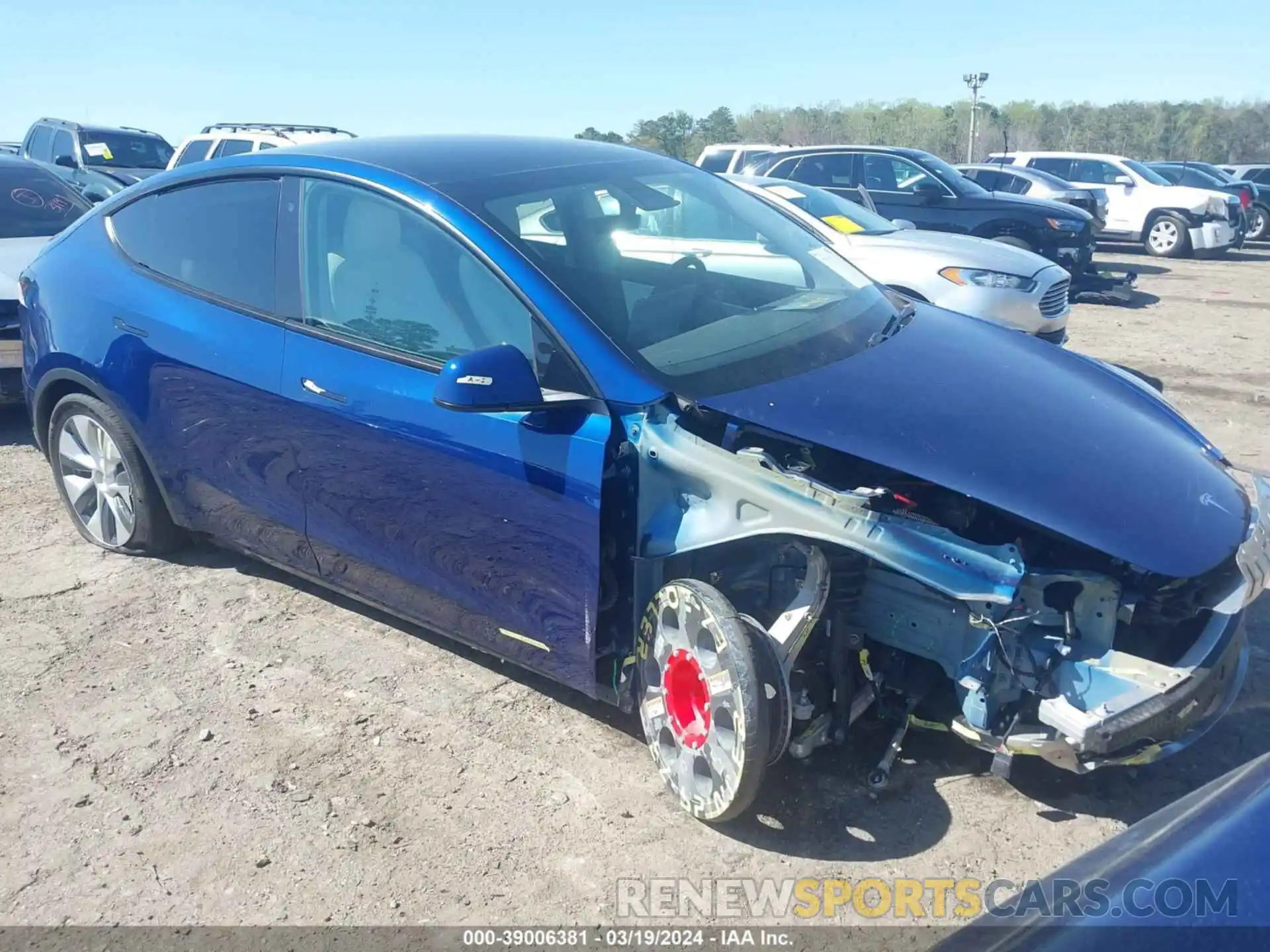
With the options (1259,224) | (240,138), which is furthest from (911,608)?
(1259,224)

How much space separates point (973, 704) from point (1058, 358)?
1.61 metres

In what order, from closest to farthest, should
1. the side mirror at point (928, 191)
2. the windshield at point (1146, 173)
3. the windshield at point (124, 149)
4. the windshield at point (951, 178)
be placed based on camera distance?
the side mirror at point (928, 191) < the windshield at point (951, 178) < the windshield at point (124, 149) < the windshield at point (1146, 173)

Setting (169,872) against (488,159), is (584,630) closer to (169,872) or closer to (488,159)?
(169,872)

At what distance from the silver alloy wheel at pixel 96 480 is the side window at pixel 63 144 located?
12.6 meters

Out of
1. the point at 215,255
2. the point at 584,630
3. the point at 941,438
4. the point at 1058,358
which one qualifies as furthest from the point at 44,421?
the point at 1058,358

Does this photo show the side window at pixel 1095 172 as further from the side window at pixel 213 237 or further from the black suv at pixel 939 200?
the side window at pixel 213 237

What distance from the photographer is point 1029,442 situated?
9.78 ft

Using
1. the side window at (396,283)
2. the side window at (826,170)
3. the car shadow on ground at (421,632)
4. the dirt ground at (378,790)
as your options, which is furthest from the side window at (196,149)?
the side window at (396,283)

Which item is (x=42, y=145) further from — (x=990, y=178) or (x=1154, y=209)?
(x=1154, y=209)

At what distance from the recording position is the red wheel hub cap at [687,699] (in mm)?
2861

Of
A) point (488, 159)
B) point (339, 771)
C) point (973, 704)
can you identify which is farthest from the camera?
point (488, 159)

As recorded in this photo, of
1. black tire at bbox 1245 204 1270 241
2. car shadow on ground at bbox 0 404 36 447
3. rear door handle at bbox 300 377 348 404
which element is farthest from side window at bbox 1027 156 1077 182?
rear door handle at bbox 300 377 348 404

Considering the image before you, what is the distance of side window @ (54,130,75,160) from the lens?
50.1 ft

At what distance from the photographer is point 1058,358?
3791mm
